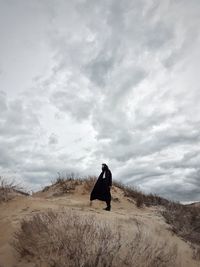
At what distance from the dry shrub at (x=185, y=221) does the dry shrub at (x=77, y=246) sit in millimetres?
5562

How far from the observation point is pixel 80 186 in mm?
20438

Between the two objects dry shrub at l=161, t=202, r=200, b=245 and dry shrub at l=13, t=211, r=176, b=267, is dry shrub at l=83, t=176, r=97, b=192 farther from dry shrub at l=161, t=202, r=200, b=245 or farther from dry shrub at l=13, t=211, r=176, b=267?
dry shrub at l=13, t=211, r=176, b=267

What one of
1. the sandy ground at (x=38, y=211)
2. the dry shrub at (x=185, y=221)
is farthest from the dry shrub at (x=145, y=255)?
the dry shrub at (x=185, y=221)

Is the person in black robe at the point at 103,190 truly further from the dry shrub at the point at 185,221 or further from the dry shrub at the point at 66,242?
the dry shrub at the point at 66,242

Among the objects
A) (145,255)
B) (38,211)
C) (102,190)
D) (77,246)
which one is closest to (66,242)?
(77,246)

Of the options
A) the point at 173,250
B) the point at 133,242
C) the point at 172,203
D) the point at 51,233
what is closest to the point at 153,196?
the point at 172,203

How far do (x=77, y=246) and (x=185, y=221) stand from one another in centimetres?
1138

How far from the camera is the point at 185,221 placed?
61.5 ft

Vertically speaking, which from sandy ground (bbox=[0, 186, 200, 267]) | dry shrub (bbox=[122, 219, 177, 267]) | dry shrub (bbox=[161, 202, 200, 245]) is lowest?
dry shrub (bbox=[122, 219, 177, 267])

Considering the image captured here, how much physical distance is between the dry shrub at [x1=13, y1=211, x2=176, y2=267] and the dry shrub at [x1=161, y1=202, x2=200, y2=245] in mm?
5562

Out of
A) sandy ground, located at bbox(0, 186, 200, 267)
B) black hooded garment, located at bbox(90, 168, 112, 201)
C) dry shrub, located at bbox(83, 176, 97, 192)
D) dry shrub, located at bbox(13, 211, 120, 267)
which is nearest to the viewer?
dry shrub, located at bbox(13, 211, 120, 267)

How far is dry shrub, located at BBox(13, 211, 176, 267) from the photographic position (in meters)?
8.29

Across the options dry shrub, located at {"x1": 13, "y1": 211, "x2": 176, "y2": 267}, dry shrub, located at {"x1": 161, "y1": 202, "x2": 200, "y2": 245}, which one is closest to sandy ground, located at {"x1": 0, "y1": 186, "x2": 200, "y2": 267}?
dry shrub, located at {"x1": 13, "y1": 211, "x2": 176, "y2": 267}

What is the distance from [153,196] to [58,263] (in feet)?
50.7
